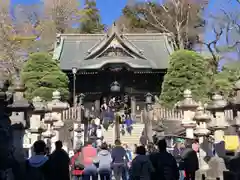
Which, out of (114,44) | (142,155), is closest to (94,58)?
(114,44)

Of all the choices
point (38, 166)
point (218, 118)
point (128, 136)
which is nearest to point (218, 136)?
point (218, 118)

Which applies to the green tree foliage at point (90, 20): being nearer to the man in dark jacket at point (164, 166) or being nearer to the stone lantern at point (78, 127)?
the stone lantern at point (78, 127)

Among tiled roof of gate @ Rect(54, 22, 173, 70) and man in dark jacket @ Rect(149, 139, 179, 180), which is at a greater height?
tiled roof of gate @ Rect(54, 22, 173, 70)

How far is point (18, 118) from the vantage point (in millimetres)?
10859

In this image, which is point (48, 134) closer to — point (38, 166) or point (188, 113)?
point (188, 113)

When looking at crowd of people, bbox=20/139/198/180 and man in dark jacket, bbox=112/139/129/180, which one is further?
man in dark jacket, bbox=112/139/129/180

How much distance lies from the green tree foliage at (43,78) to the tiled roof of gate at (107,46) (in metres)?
2.72

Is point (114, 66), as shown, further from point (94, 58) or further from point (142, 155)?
point (142, 155)

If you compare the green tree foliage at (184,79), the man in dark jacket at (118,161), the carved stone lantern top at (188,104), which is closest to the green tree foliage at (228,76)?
the green tree foliage at (184,79)

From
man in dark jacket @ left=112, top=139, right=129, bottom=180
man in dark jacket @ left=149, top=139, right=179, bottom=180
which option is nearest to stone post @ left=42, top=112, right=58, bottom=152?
man in dark jacket @ left=112, top=139, right=129, bottom=180

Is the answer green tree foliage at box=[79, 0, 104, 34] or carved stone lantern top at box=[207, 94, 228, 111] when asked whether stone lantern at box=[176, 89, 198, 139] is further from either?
green tree foliage at box=[79, 0, 104, 34]

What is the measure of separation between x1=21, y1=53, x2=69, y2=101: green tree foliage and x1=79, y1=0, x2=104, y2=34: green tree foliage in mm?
21353

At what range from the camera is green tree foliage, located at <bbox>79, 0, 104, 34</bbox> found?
50.7m

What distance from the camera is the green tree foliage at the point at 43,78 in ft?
91.5
